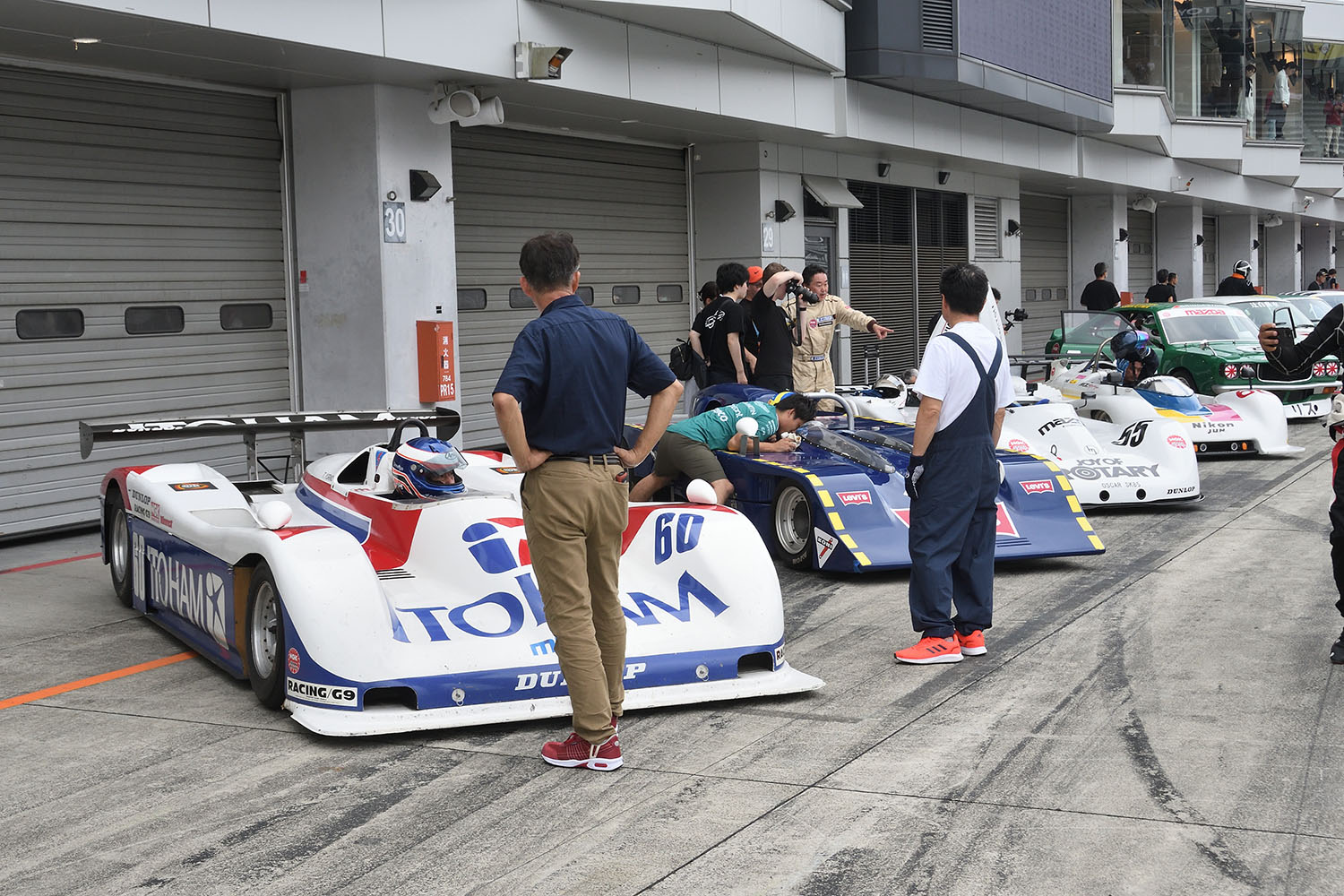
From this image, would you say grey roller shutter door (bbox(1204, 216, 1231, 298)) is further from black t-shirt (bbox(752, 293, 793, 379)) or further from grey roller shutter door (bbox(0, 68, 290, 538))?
grey roller shutter door (bbox(0, 68, 290, 538))

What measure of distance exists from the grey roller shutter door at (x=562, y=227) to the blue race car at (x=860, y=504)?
17.2 ft

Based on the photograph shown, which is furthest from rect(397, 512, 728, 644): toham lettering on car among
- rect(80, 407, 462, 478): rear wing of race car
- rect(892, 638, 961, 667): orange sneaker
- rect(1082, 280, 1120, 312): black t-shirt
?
rect(1082, 280, 1120, 312): black t-shirt

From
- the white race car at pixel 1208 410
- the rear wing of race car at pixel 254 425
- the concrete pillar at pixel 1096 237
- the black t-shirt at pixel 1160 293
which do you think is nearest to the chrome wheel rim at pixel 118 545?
the rear wing of race car at pixel 254 425

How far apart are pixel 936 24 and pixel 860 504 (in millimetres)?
10958

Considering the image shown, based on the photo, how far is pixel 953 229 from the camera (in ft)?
78.2

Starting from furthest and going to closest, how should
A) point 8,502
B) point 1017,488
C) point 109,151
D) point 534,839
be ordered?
point 109,151, point 8,502, point 1017,488, point 534,839

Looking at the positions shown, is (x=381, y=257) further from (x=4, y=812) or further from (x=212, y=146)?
(x=4, y=812)

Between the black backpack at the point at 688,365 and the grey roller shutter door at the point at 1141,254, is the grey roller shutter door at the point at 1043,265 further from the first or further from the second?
the black backpack at the point at 688,365

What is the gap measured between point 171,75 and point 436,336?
285 centimetres

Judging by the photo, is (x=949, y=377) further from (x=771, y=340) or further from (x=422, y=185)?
(x=422, y=185)

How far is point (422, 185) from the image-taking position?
1200 cm

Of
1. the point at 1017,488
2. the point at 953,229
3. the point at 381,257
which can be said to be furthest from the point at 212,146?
the point at 953,229

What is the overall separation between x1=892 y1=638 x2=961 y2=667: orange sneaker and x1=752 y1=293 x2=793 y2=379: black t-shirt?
16.0ft

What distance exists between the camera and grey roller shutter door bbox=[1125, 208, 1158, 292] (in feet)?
117
